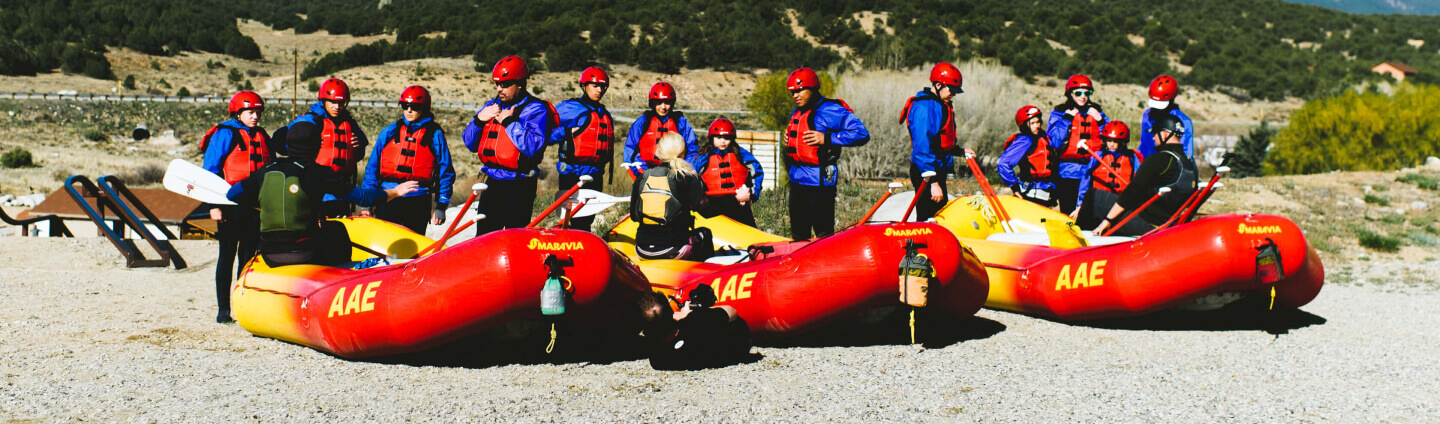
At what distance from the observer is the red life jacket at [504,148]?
6988 mm

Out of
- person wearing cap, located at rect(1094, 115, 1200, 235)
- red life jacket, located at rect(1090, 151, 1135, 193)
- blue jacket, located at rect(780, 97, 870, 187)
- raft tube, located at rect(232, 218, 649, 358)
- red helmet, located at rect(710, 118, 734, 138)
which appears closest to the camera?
raft tube, located at rect(232, 218, 649, 358)

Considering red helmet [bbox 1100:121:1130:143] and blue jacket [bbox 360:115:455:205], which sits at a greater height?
red helmet [bbox 1100:121:1130:143]

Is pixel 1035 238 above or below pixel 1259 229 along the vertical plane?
below

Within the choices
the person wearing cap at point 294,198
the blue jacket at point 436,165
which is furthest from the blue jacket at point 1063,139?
the person wearing cap at point 294,198

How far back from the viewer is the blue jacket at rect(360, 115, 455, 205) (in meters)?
7.26

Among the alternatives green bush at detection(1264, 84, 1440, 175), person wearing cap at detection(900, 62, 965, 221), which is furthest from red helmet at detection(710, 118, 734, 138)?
→ green bush at detection(1264, 84, 1440, 175)

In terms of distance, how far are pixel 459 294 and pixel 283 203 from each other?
140 cm

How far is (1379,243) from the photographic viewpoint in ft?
40.0

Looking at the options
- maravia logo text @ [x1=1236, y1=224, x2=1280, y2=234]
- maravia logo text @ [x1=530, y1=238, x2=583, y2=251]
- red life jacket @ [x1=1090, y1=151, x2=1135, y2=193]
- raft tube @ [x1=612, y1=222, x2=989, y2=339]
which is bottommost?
raft tube @ [x1=612, y1=222, x2=989, y2=339]

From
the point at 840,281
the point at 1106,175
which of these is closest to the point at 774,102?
the point at 1106,175

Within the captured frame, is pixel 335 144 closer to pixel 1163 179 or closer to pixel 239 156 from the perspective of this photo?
pixel 239 156

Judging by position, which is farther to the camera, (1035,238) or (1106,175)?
(1106,175)

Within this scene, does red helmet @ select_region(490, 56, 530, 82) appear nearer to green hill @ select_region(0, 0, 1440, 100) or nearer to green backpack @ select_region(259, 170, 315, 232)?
green backpack @ select_region(259, 170, 315, 232)

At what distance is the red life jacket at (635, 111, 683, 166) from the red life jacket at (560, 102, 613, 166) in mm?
301
